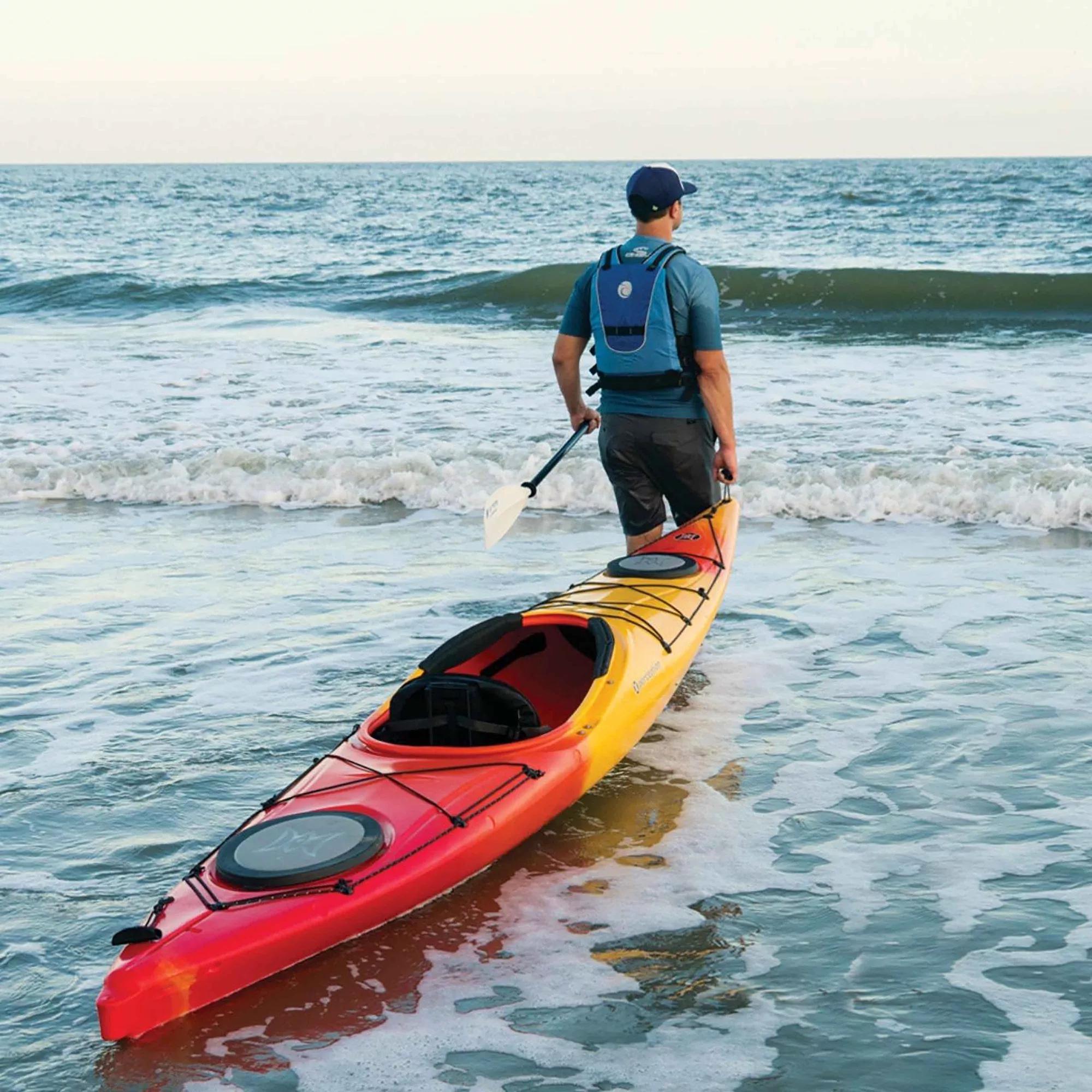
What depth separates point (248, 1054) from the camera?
2693mm

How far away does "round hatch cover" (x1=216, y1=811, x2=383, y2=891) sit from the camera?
2.99 metres

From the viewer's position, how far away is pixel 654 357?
4.46 meters

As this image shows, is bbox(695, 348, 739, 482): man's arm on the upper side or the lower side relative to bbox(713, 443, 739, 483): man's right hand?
upper

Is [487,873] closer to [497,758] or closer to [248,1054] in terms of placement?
[497,758]

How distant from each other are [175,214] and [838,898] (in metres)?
38.1

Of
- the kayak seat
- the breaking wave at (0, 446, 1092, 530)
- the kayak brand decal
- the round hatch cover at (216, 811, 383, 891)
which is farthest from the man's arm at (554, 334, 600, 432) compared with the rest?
the breaking wave at (0, 446, 1092, 530)

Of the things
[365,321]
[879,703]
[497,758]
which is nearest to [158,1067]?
[497,758]

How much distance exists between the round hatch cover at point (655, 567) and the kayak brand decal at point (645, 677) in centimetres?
60

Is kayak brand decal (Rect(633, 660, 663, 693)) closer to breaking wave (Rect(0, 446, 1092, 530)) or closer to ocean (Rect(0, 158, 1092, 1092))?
ocean (Rect(0, 158, 1092, 1092))

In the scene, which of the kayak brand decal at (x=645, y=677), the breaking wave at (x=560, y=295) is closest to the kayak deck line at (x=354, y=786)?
the kayak brand decal at (x=645, y=677)

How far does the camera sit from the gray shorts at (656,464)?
15.1ft

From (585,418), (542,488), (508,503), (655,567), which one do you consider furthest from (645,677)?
(542,488)

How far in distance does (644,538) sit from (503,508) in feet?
1.86

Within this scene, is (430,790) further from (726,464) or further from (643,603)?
(726,464)
